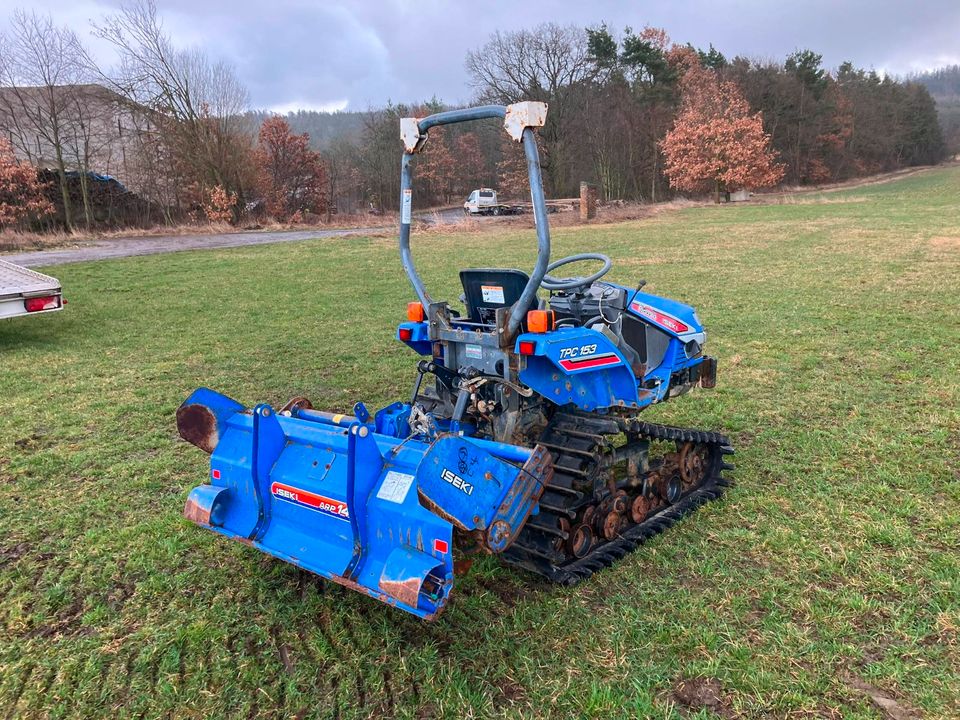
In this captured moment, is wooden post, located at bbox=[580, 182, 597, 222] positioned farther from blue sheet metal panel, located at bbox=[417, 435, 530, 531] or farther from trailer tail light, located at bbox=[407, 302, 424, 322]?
blue sheet metal panel, located at bbox=[417, 435, 530, 531]

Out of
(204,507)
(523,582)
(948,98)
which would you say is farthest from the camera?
(948,98)

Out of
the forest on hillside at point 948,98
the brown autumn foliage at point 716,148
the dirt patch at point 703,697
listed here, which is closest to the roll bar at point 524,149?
the dirt patch at point 703,697

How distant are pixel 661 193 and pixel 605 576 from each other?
A: 44703 mm

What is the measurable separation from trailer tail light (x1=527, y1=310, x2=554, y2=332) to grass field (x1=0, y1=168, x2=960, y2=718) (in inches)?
54.9

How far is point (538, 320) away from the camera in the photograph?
363 cm

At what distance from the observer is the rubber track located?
373 cm

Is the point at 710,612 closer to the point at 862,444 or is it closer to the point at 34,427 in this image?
the point at 862,444

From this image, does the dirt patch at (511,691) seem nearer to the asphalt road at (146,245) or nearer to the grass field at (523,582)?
the grass field at (523,582)

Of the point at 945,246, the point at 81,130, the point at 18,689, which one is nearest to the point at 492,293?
the point at 18,689

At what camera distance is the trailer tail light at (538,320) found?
11.9ft

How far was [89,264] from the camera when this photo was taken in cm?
1723

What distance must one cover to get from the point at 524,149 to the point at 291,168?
39.8 metres

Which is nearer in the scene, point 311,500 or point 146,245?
point 311,500

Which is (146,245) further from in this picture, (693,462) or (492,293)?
(693,462)
